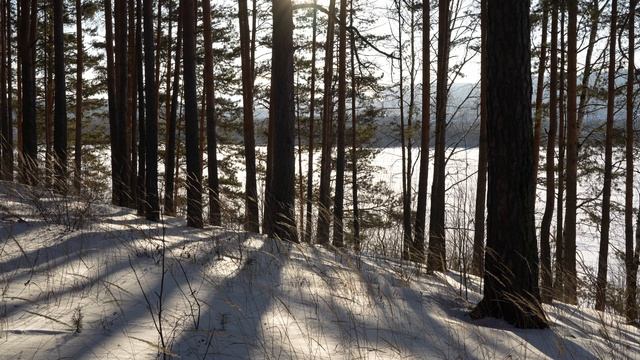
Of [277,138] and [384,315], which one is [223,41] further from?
[384,315]

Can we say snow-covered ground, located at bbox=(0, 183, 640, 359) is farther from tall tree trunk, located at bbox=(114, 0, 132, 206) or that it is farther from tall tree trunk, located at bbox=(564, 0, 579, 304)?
tall tree trunk, located at bbox=(114, 0, 132, 206)

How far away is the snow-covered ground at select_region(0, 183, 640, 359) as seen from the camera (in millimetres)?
2301

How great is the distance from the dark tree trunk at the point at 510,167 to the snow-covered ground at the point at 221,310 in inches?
10.1

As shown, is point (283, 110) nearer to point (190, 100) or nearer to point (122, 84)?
point (190, 100)

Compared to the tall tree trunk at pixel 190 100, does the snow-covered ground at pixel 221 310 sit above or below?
below

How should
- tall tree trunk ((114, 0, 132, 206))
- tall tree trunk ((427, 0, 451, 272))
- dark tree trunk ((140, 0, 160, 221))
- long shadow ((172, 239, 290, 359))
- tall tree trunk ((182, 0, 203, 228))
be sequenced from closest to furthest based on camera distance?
long shadow ((172, 239, 290, 359)) < tall tree trunk ((182, 0, 203, 228)) < dark tree trunk ((140, 0, 160, 221)) < tall tree trunk ((427, 0, 451, 272)) < tall tree trunk ((114, 0, 132, 206))

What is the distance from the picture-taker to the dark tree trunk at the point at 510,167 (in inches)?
142

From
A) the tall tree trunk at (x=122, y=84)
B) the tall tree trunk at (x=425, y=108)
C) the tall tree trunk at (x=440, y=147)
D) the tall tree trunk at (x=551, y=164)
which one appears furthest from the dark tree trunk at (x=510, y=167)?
the tall tree trunk at (x=122, y=84)

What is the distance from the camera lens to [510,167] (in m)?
3.66

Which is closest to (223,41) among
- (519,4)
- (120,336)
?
(519,4)

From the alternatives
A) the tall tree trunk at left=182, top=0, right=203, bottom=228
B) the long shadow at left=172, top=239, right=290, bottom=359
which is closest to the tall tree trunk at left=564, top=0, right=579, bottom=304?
the tall tree trunk at left=182, top=0, right=203, bottom=228

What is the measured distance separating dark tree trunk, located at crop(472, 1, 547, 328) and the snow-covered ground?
0.26 meters

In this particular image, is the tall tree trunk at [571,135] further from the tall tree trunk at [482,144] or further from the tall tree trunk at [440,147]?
the tall tree trunk at [440,147]

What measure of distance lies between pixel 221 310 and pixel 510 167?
2.43 meters
